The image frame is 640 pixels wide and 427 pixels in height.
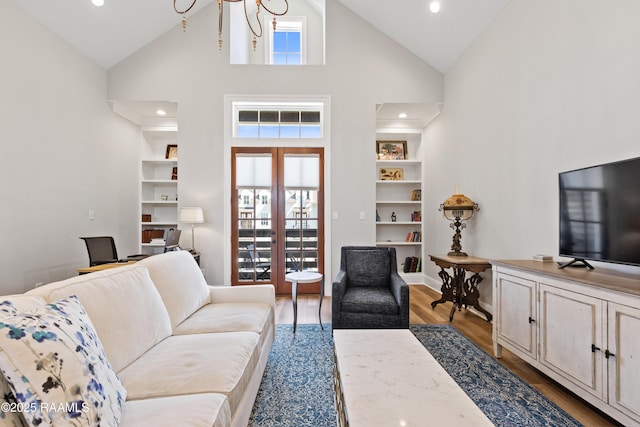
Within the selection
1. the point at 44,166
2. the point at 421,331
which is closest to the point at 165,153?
the point at 44,166

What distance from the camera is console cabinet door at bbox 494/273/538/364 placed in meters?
2.29

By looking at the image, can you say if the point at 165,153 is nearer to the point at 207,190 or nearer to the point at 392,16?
the point at 207,190

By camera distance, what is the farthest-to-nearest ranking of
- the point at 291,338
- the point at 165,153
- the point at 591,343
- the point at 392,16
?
1. the point at 165,153
2. the point at 392,16
3. the point at 291,338
4. the point at 591,343

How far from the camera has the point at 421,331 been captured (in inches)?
131

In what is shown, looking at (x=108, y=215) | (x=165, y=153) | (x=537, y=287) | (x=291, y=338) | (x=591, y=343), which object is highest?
(x=165, y=153)

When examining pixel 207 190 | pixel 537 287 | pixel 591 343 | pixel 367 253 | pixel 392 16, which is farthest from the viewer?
pixel 207 190

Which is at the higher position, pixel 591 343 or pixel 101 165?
pixel 101 165

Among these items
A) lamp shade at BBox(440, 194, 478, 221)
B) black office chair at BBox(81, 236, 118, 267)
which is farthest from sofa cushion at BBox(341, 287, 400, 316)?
black office chair at BBox(81, 236, 118, 267)

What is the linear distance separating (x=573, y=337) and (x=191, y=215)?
4.39m

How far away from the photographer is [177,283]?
7.66 feet

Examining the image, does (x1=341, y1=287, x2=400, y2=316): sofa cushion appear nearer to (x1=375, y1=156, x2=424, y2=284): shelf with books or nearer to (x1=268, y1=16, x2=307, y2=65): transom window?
(x1=375, y1=156, x2=424, y2=284): shelf with books

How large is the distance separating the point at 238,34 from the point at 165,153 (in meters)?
2.57

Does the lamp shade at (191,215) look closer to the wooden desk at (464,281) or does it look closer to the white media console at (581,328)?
the wooden desk at (464,281)

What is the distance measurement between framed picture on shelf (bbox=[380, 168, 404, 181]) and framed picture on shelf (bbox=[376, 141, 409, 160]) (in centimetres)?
22
